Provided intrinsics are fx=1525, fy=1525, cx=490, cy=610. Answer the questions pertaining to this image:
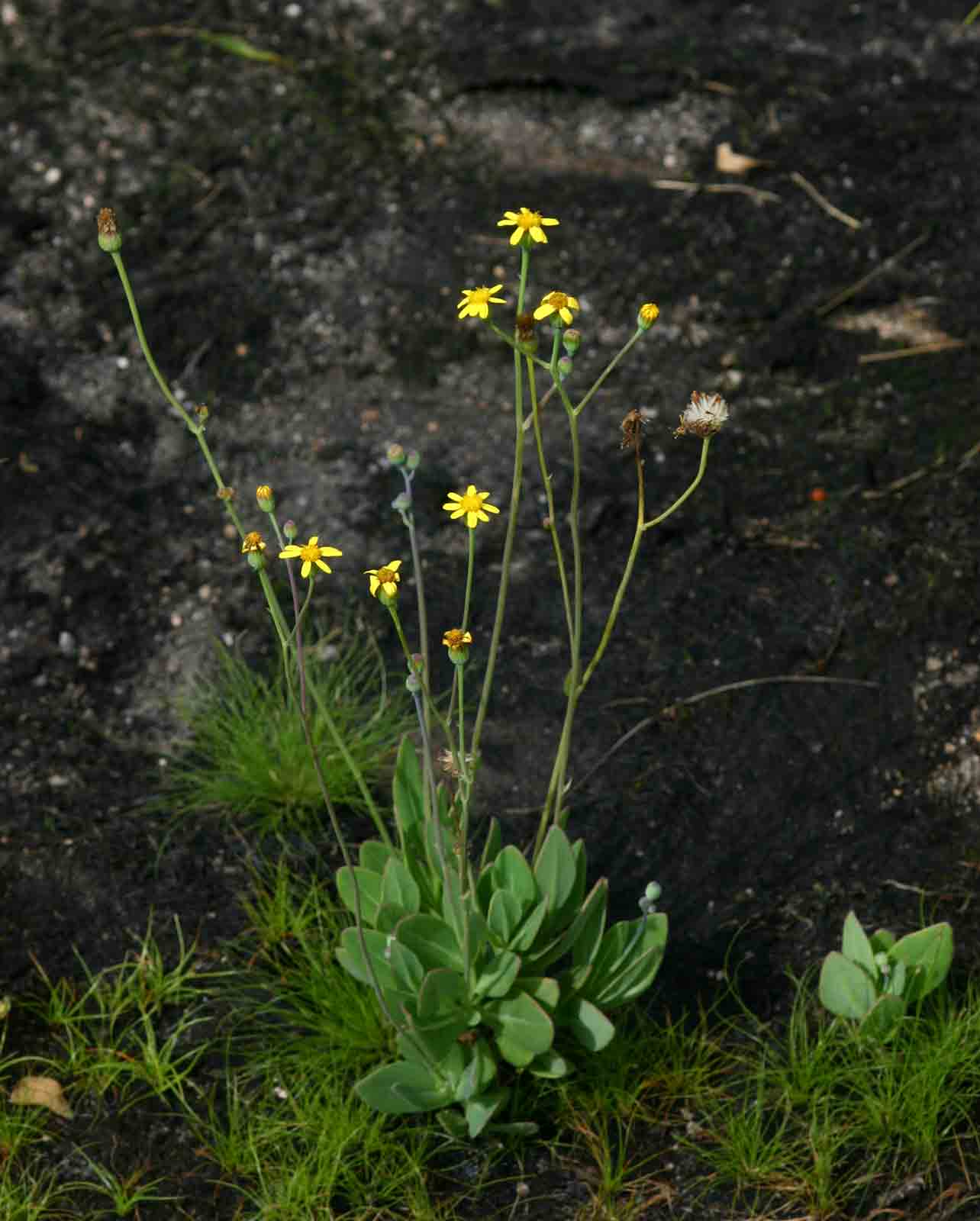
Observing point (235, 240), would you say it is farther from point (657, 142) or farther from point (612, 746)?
point (612, 746)

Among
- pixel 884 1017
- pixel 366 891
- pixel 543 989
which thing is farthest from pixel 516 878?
pixel 884 1017

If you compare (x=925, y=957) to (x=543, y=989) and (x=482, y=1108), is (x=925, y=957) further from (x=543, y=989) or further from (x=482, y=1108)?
(x=482, y=1108)

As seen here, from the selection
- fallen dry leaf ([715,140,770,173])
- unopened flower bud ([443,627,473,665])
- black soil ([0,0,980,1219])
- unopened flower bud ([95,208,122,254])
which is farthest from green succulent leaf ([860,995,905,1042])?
fallen dry leaf ([715,140,770,173])

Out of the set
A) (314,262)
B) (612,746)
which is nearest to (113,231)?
(612,746)

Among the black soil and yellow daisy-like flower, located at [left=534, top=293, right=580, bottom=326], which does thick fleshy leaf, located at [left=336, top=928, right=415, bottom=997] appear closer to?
the black soil

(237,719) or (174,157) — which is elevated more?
(174,157)

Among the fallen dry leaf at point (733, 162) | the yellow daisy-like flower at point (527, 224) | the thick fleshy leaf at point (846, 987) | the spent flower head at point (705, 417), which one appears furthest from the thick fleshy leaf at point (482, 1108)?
the fallen dry leaf at point (733, 162)
